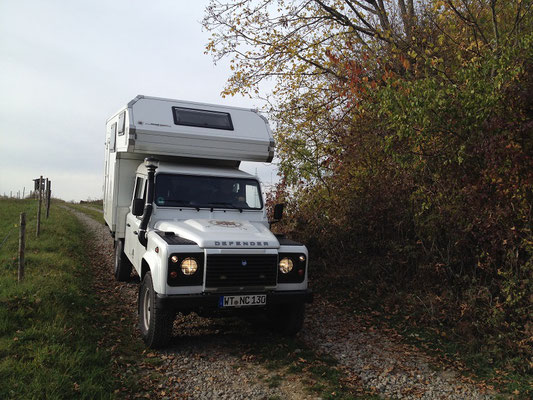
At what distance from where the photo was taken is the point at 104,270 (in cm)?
997

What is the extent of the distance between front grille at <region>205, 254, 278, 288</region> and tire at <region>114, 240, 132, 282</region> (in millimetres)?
4085

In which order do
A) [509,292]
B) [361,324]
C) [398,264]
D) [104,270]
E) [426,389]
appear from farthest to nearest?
1. [104,270]
2. [398,264]
3. [361,324]
4. [509,292]
5. [426,389]

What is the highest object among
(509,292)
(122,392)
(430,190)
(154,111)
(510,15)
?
(510,15)

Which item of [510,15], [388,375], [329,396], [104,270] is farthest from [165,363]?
[510,15]

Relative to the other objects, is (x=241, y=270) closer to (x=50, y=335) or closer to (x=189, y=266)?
(x=189, y=266)

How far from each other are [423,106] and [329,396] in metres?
4.20

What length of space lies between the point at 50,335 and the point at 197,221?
2232mm

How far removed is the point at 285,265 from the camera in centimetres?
543

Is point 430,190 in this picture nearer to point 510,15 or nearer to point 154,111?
point 510,15

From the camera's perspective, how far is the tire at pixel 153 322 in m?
5.06

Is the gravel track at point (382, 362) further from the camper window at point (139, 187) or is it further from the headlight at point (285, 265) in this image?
the camper window at point (139, 187)

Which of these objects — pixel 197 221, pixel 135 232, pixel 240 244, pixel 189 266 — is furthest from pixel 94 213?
pixel 240 244

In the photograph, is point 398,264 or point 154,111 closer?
point 154,111

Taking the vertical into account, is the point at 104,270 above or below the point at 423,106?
below
